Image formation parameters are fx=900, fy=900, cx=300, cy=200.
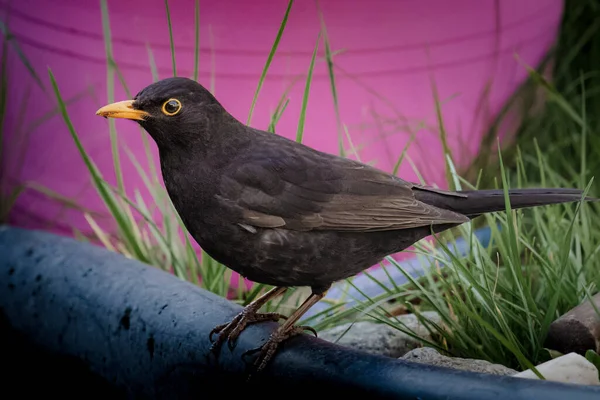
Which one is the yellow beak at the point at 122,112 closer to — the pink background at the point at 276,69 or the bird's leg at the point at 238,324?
the bird's leg at the point at 238,324

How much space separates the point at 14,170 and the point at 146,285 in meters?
1.24

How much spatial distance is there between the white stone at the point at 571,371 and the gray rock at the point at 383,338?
427mm

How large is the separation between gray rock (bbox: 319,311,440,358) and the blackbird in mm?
259

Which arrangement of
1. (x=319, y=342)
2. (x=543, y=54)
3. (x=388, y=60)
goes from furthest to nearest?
(x=543, y=54) < (x=388, y=60) < (x=319, y=342)

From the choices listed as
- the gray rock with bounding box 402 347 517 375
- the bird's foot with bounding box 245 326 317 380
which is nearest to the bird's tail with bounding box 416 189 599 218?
the gray rock with bounding box 402 347 517 375

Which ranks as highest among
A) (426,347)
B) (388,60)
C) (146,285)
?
(388,60)

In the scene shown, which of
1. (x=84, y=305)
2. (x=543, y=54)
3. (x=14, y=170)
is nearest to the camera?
(x=84, y=305)

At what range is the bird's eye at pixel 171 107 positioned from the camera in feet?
4.92

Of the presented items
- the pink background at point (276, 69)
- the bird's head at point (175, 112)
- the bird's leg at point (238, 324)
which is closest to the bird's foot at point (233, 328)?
the bird's leg at point (238, 324)

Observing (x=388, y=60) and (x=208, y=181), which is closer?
(x=208, y=181)

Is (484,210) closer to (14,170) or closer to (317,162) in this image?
(317,162)

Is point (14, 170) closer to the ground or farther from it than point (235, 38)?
closer to the ground

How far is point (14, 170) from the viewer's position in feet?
9.09

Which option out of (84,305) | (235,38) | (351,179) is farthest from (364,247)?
(235,38)
